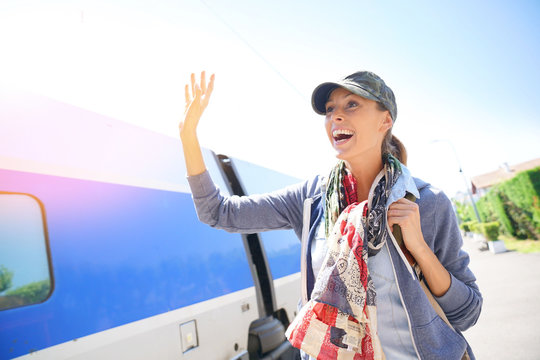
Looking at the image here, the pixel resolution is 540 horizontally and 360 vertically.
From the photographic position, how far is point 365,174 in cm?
154

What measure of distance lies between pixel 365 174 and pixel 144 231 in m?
1.38

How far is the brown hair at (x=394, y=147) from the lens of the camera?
159cm

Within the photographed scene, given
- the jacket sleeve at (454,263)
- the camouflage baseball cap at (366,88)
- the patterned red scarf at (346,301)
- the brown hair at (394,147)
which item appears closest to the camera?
the patterned red scarf at (346,301)

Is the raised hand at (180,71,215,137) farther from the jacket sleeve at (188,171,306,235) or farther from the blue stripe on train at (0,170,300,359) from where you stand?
the blue stripe on train at (0,170,300,359)

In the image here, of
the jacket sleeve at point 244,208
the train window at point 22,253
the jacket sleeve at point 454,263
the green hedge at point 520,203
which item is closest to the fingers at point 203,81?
the jacket sleeve at point 244,208

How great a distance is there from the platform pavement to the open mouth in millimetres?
4051

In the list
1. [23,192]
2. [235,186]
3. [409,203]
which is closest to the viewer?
[409,203]

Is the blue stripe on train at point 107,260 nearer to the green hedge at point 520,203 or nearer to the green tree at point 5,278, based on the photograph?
the green tree at point 5,278

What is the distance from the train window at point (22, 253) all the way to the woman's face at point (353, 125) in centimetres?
151

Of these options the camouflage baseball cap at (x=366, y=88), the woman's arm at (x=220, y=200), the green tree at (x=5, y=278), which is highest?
the camouflage baseball cap at (x=366, y=88)

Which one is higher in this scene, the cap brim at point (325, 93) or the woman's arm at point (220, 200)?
the cap brim at point (325, 93)

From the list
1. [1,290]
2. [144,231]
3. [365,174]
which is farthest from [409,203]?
[1,290]

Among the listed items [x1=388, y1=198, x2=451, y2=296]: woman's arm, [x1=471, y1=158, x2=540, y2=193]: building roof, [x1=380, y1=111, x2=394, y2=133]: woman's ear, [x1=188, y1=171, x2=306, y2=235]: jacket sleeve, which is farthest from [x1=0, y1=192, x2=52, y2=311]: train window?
[x1=471, y1=158, x2=540, y2=193]: building roof

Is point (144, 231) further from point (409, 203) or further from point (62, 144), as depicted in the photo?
point (409, 203)
